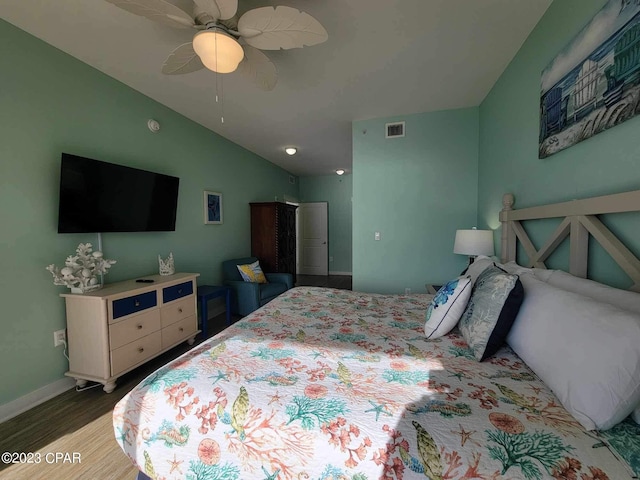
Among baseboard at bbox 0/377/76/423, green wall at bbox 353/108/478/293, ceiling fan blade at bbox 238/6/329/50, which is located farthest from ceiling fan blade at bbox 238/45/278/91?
baseboard at bbox 0/377/76/423

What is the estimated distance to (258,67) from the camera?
1779mm

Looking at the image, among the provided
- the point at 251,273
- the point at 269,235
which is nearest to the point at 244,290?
the point at 251,273

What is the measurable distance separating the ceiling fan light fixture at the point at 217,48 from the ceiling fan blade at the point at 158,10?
93 millimetres

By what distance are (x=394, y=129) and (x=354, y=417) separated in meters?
3.21

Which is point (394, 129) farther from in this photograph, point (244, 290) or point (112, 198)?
point (112, 198)

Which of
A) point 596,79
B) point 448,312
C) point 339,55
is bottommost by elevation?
point 448,312

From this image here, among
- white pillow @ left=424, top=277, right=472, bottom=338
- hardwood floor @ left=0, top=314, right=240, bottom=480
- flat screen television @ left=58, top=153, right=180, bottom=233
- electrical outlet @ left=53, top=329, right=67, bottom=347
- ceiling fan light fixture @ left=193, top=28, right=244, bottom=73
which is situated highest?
ceiling fan light fixture @ left=193, top=28, right=244, bottom=73

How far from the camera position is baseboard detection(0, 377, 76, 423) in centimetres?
171

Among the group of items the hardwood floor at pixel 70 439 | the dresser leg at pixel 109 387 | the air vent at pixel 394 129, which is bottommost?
the hardwood floor at pixel 70 439

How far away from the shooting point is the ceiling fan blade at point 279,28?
130 cm

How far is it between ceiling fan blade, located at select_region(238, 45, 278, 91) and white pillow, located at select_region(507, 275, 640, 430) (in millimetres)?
2034

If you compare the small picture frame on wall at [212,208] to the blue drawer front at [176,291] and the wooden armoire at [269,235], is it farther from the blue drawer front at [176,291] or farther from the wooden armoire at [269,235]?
the blue drawer front at [176,291]

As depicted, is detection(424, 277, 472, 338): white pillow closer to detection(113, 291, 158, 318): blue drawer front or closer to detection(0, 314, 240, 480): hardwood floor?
detection(0, 314, 240, 480): hardwood floor

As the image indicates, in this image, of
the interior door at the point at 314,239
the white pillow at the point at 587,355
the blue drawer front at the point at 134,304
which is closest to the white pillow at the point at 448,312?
the white pillow at the point at 587,355
